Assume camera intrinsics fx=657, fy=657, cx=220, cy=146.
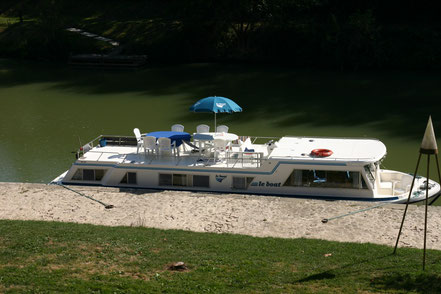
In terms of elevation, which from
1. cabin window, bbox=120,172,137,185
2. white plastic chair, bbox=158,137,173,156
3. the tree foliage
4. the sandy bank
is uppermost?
the tree foliage

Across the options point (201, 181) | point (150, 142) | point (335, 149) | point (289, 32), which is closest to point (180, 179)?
point (201, 181)

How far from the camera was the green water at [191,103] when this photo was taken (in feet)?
96.8

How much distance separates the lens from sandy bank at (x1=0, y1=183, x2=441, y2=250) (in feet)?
60.0

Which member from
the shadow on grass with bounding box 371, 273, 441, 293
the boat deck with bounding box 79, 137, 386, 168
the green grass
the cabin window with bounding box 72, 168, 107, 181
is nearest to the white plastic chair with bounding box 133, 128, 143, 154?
the boat deck with bounding box 79, 137, 386, 168

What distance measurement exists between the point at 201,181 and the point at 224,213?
2440mm

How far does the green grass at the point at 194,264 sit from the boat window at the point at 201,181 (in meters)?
4.42

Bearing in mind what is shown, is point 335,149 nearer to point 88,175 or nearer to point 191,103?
point 88,175

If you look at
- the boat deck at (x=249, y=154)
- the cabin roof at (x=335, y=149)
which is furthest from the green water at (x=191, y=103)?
the cabin roof at (x=335, y=149)

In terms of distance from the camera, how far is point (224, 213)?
19875mm

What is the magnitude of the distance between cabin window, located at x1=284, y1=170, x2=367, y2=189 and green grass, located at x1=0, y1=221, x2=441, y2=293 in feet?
14.9

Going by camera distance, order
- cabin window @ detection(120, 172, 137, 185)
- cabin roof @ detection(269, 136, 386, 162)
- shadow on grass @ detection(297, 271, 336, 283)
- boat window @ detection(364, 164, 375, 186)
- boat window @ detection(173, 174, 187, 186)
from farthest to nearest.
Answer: cabin window @ detection(120, 172, 137, 185) → boat window @ detection(173, 174, 187, 186) → cabin roof @ detection(269, 136, 386, 162) → boat window @ detection(364, 164, 375, 186) → shadow on grass @ detection(297, 271, 336, 283)

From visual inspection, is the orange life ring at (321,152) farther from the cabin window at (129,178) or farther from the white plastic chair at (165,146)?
the cabin window at (129,178)

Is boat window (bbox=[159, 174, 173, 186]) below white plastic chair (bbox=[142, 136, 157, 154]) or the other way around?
below

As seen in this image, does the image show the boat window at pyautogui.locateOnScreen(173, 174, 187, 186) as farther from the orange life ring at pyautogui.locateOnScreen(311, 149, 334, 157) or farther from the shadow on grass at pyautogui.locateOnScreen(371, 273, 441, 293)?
the shadow on grass at pyautogui.locateOnScreen(371, 273, 441, 293)
